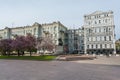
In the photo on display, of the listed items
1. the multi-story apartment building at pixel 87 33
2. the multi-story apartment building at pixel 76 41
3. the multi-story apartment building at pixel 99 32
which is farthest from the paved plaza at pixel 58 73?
the multi-story apartment building at pixel 76 41

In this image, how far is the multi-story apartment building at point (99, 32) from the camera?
8806cm

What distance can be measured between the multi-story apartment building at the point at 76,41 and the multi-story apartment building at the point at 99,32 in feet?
27.7

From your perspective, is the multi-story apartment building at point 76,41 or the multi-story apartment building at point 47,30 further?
the multi-story apartment building at point 76,41

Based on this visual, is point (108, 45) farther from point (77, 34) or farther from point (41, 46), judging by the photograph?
point (41, 46)

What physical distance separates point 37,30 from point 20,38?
3687 cm

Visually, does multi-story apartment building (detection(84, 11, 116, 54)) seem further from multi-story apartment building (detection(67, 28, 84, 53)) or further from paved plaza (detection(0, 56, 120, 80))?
paved plaza (detection(0, 56, 120, 80))

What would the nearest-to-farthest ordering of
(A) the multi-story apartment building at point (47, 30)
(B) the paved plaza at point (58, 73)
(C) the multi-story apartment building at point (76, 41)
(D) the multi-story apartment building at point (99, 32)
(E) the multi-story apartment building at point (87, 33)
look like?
(B) the paved plaza at point (58, 73) < (D) the multi-story apartment building at point (99, 32) < (E) the multi-story apartment building at point (87, 33) < (A) the multi-story apartment building at point (47, 30) < (C) the multi-story apartment building at point (76, 41)

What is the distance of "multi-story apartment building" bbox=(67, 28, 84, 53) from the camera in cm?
10262

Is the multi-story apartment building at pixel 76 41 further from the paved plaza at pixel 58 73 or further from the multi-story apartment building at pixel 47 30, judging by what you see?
the paved plaza at pixel 58 73

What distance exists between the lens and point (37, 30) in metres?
103

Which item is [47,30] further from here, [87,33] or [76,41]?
[87,33]

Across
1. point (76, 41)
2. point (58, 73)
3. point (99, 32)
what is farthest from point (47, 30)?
point (58, 73)

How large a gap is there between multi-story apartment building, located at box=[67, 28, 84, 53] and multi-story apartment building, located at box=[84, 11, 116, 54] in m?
8.44

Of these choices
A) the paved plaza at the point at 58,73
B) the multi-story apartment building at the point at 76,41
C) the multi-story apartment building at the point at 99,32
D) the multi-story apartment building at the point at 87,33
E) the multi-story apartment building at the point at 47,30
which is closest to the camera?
the paved plaza at the point at 58,73
